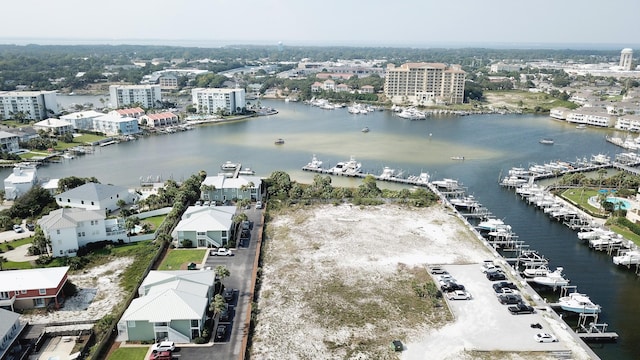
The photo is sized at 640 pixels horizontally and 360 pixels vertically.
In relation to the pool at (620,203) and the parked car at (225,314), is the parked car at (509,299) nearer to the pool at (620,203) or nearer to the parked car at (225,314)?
the parked car at (225,314)

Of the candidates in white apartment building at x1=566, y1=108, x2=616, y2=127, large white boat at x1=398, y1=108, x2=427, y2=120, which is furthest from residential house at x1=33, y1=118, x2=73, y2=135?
white apartment building at x1=566, y1=108, x2=616, y2=127

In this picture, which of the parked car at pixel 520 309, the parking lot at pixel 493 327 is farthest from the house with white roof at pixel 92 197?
the parked car at pixel 520 309

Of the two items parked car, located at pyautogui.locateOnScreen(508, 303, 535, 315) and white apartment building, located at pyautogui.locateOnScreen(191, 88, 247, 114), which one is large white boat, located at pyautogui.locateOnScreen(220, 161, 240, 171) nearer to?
parked car, located at pyautogui.locateOnScreen(508, 303, 535, 315)

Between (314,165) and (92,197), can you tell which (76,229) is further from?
(314,165)

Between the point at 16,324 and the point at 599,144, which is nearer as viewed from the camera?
the point at 16,324

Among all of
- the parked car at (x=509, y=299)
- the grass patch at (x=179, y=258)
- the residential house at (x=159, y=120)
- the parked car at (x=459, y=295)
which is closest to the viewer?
the parked car at (x=509, y=299)

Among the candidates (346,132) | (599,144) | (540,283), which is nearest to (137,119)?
(346,132)

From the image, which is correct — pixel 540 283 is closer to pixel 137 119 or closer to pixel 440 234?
pixel 440 234
